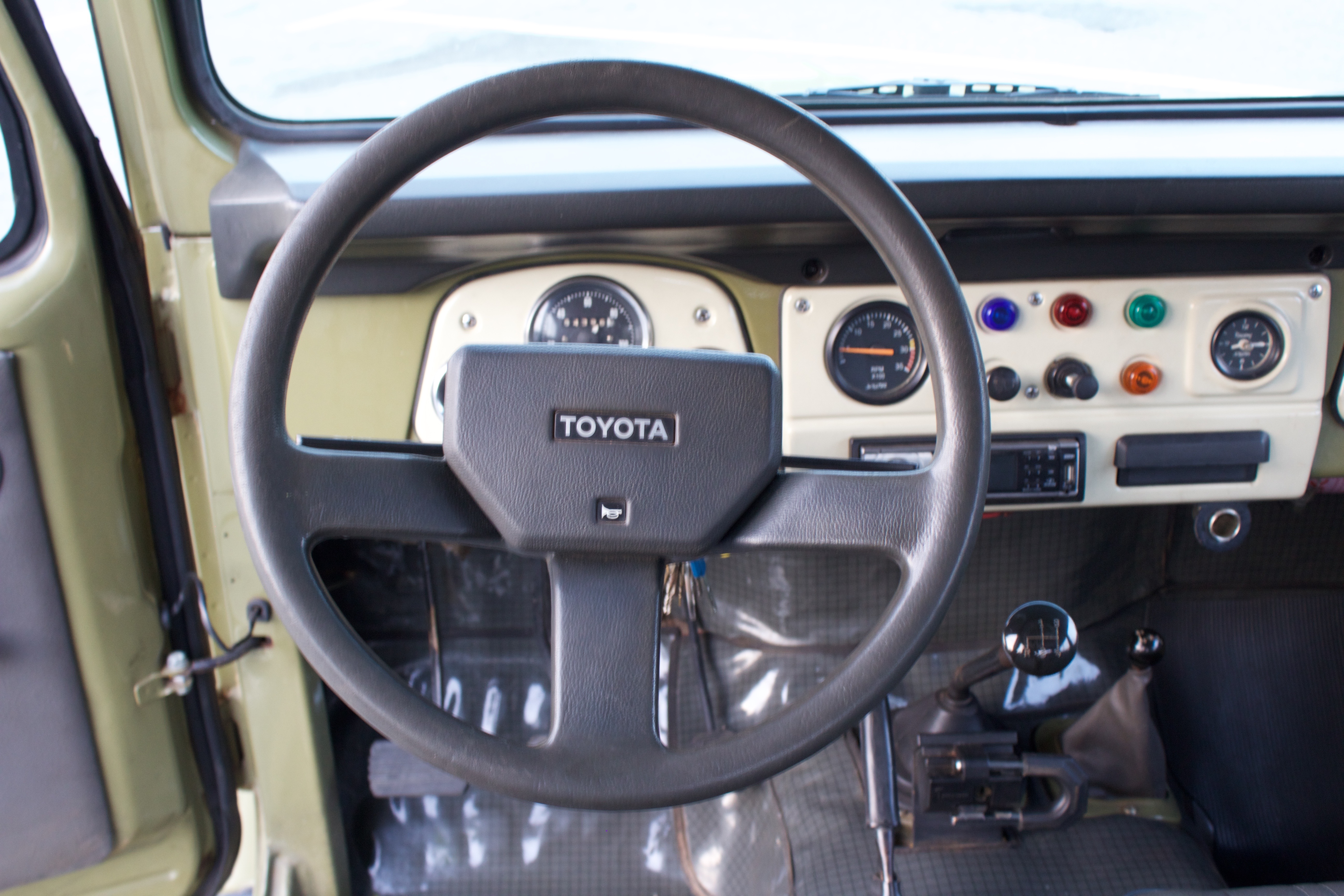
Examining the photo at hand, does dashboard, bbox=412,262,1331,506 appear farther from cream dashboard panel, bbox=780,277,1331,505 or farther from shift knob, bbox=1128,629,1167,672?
shift knob, bbox=1128,629,1167,672

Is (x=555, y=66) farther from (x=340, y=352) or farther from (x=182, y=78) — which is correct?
(x=182, y=78)

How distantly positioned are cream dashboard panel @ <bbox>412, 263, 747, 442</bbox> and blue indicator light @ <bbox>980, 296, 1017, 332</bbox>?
12.6 inches

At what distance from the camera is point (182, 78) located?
1.18m

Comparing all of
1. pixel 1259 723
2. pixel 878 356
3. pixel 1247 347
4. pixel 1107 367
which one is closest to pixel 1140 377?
pixel 1107 367

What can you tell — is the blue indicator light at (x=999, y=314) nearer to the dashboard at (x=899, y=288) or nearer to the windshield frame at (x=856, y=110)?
the dashboard at (x=899, y=288)

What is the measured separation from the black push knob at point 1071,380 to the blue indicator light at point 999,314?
8 centimetres

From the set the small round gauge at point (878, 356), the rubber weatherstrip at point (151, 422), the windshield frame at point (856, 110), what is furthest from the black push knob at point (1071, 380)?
the rubber weatherstrip at point (151, 422)

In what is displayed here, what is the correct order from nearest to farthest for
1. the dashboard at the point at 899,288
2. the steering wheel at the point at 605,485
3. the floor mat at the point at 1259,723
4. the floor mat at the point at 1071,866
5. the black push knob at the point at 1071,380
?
the steering wheel at the point at 605,485 < the dashboard at the point at 899,288 < the black push knob at the point at 1071,380 < the floor mat at the point at 1071,866 < the floor mat at the point at 1259,723

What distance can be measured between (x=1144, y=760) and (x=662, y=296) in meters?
1.16

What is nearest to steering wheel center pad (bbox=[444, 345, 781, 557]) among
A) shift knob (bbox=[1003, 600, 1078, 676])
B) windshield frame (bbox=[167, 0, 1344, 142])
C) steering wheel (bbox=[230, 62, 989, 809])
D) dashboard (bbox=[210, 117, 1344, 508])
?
steering wheel (bbox=[230, 62, 989, 809])

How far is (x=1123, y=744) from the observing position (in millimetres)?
1558

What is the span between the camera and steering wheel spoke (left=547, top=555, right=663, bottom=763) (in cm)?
71

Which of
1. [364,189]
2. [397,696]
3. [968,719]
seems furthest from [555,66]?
[968,719]

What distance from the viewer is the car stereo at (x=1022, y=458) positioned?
1.22 meters
